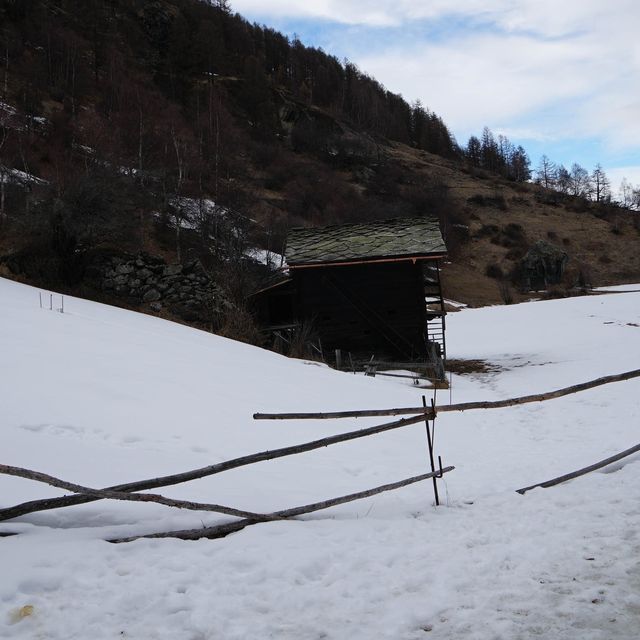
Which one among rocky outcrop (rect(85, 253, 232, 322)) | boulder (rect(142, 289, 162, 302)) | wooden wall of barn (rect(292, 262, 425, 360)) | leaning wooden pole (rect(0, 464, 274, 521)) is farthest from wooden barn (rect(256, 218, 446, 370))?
leaning wooden pole (rect(0, 464, 274, 521))

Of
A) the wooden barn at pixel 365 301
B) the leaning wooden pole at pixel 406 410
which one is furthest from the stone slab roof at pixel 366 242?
the leaning wooden pole at pixel 406 410

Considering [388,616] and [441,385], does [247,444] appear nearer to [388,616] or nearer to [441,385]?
[388,616]

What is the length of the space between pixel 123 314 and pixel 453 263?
40.2m

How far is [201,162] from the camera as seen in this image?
33375 millimetres

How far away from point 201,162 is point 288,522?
32229 mm

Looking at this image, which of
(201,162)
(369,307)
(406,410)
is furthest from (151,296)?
(201,162)

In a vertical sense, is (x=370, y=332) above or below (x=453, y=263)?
below

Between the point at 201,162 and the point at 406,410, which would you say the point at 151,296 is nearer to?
the point at 406,410

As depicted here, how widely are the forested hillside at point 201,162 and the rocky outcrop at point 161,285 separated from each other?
71 mm

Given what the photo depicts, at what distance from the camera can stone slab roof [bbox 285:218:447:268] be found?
1675 cm

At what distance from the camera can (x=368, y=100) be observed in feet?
291

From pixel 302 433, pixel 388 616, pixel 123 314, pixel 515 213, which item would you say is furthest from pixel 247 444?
pixel 515 213

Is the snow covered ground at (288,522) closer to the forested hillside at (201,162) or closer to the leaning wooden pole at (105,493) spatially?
the leaning wooden pole at (105,493)

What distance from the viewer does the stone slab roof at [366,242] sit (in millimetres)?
16750
